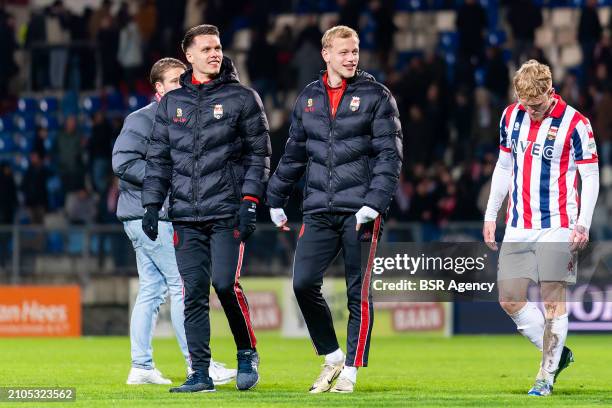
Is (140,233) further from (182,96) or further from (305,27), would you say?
(305,27)

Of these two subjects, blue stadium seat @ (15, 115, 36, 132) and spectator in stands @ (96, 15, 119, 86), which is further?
blue stadium seat @ (15, 115, 36, 132)

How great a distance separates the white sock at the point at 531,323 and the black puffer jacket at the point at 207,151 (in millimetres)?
1925

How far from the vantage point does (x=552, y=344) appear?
9336mm

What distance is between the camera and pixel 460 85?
74.7ft

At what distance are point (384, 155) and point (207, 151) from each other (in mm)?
→ 1198

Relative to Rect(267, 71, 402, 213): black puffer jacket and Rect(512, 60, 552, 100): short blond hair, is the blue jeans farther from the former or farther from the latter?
Rect(512, 60, 552, 100): short blond hair

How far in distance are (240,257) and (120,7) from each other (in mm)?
17900

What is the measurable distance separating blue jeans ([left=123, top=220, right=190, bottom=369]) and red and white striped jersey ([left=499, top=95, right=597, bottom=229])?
8.66 feet

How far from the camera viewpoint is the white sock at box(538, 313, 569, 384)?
9328mm

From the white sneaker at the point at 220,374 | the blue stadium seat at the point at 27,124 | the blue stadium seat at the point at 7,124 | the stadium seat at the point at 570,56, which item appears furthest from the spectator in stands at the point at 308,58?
the white sneaker at the point at 220,374

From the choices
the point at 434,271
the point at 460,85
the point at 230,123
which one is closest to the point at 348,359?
the point at 434,271

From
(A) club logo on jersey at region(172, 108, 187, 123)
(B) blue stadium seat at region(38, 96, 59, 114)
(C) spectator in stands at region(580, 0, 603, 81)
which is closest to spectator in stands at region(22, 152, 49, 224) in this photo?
(B) blue stadium seat at region(38, 96, 59, 114)

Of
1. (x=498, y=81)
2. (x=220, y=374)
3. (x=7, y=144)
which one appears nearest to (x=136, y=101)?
(x=7, y=144)

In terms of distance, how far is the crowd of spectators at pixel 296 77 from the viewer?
21531 mm
